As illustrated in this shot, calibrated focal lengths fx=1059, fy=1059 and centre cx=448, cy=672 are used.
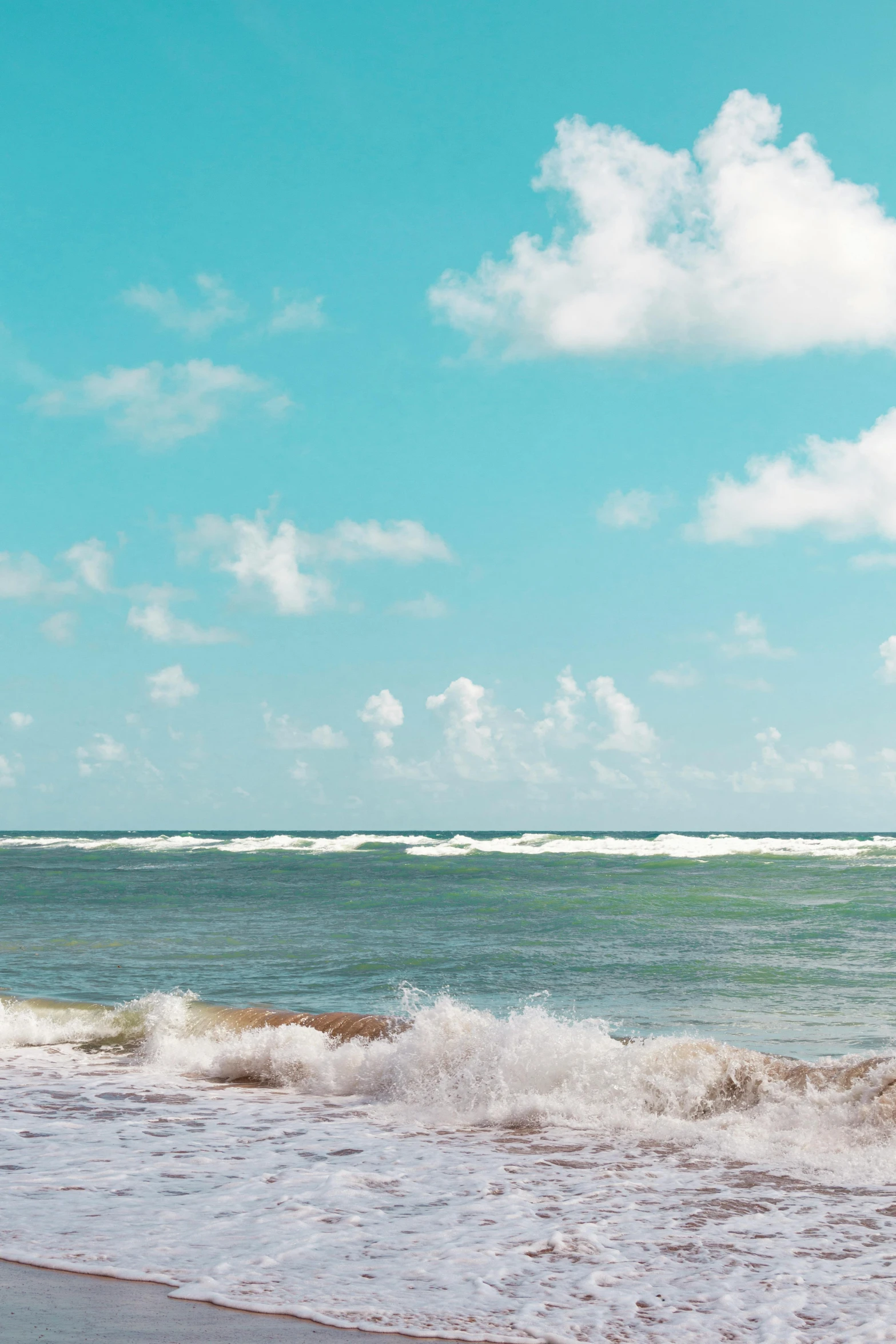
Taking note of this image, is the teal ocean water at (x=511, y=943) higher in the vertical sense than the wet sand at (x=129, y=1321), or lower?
lower

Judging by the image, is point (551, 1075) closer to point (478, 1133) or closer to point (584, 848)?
point (478, 1133)

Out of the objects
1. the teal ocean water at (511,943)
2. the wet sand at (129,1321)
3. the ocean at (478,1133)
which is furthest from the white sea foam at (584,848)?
the wet sand at (129,1321)

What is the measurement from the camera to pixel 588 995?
515 inches

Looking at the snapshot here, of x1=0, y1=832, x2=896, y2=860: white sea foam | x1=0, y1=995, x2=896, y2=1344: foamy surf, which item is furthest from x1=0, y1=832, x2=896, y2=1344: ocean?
x1=0, y1=832, x2=896, y2=860: white sea foam

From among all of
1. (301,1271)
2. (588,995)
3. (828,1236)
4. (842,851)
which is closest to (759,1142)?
(828,1236)

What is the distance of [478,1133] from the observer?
7.82m

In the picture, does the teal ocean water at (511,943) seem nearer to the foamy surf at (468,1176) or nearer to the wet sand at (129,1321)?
the foamy surf at (468,1176)

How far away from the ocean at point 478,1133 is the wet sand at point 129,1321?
0.41 ft

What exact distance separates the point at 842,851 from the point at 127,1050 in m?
50.9

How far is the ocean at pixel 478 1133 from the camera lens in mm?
4719

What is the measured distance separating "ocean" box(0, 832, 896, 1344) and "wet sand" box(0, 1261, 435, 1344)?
125 millimetres

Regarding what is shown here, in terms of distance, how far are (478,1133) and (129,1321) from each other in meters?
3.96

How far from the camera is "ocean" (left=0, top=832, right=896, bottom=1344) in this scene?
15.5 feet

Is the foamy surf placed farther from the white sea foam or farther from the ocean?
the white sea foam
